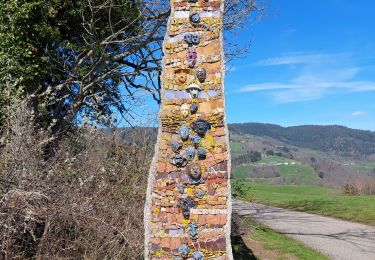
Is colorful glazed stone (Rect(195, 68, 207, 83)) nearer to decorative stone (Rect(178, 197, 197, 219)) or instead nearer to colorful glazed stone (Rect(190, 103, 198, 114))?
colorful glazed stone (Rect(190, 103, 198, 114))

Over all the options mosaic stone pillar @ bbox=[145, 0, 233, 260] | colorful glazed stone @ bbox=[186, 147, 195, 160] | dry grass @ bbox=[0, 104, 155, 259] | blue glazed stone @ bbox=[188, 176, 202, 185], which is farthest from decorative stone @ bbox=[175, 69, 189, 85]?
dry grass @ bbox=[0, 104, 155, 259]

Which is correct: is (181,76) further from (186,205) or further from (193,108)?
(186,205)

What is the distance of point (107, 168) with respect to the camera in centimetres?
1062

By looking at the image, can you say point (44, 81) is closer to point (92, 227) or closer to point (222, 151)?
point (92, 227)

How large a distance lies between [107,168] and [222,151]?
259 inches

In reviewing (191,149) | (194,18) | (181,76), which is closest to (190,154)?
(191,149)

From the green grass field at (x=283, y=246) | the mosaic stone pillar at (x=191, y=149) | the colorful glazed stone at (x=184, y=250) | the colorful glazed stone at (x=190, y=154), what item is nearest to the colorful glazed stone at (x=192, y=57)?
the mosaic stone pillar at (x=191, y=149)

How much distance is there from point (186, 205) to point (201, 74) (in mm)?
1349

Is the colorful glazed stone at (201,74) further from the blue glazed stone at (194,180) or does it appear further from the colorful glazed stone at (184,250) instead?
the colorful glazed stone at (184,250)

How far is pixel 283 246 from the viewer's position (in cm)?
1469

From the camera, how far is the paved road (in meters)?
14.2

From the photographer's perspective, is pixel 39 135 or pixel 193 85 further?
pixel 39 135

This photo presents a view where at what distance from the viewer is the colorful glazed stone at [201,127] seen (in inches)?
175

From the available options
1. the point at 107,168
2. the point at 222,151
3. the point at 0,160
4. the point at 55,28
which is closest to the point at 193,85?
the point at 222,151
